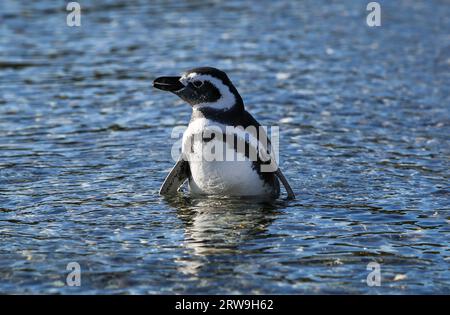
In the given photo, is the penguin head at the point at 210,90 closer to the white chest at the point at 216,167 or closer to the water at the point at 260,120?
the white chest at the point at 216,167

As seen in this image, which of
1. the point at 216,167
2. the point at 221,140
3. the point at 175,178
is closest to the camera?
the point at 221,140

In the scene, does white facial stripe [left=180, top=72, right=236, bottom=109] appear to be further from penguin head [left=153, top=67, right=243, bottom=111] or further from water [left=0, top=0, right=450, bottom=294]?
water [left=0, top=0, right=450, bottom=294]

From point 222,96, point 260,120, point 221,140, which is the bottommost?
point 260,120

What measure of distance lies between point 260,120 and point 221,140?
16.9 feet

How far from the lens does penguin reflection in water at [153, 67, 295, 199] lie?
35.1 feet

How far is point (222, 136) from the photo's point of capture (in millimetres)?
10648

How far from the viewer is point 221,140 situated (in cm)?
1065

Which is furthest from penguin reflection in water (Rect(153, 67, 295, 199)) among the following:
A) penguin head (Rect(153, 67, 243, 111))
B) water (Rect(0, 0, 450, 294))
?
water (Rect(0, 0, 450, 294))

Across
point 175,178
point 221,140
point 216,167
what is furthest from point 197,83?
point 175,178

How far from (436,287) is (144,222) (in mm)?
3503

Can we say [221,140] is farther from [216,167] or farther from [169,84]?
[169,84]

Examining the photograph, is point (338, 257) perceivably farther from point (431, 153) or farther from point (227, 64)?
point (227, 64)

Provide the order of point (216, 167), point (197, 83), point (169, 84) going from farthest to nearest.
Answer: point (169, 84)
point (197, 83)
point (216, 167)

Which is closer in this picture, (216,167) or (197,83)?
(216,167)
